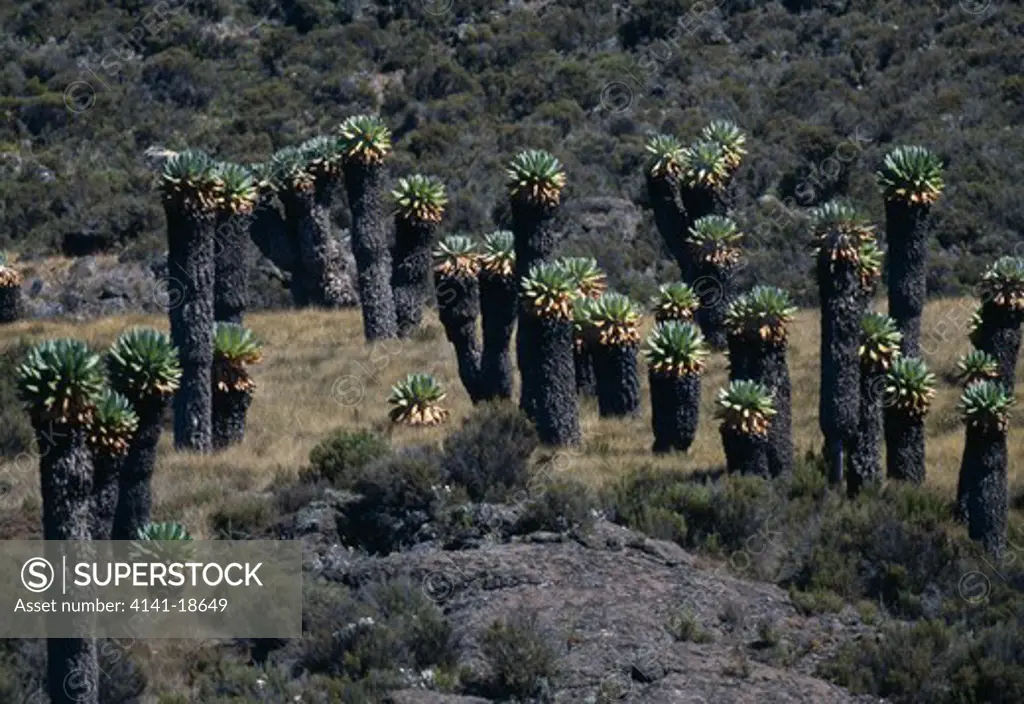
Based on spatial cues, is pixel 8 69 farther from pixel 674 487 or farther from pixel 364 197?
pixel 674 487

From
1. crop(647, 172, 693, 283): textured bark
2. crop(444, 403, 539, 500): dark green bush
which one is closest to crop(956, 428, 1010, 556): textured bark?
crop(444, 403, 539, 500): dark green bush

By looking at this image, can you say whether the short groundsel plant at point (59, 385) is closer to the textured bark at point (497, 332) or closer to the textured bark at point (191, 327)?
the textured bark at point (191, 327)

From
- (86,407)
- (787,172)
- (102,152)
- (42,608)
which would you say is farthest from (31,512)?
(102,152)

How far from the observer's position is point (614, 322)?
1351 inches

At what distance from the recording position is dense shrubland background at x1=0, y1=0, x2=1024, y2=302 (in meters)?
57.2

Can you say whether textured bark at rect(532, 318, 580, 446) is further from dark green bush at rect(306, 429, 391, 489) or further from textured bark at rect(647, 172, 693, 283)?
textured bark at rect(647, 172, 693, 283)

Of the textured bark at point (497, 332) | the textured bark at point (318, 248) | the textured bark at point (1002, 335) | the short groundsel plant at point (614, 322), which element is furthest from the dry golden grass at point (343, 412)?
the textured bark at point (318, 248)

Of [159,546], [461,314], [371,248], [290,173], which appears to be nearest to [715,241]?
[461,314]

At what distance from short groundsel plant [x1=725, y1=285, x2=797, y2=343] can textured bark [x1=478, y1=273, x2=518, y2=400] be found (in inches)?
211

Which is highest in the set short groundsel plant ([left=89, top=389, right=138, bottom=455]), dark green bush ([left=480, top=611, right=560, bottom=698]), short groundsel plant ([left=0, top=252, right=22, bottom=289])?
short groundsel plant ([left=0, top=252, right=22, bottom=289])

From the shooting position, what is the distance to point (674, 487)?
2923 cm

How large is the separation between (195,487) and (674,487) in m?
7.85

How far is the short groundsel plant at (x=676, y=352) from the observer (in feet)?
105

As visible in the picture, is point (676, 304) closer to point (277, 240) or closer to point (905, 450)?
point (905, 450)
